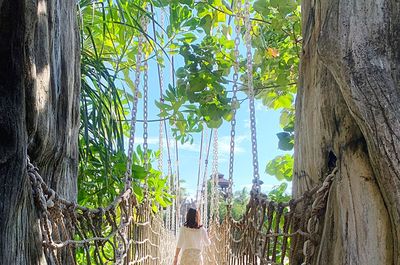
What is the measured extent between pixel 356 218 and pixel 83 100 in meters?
1.02

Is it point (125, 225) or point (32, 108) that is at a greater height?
point (32, 108)

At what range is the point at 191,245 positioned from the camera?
371cm

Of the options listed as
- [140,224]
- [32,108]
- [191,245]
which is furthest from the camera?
[191,245]

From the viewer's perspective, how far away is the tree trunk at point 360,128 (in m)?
0.91

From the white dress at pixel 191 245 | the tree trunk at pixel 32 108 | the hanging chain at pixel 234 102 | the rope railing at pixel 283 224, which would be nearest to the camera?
the tree trunk at pixel 32 108

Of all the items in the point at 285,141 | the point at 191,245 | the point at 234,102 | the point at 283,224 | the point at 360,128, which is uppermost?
the point at 234,102

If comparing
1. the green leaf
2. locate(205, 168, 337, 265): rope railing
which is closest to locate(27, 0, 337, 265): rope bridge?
locate(205, 168, 337, 265): rope railing

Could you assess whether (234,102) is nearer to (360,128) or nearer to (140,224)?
(140,224)

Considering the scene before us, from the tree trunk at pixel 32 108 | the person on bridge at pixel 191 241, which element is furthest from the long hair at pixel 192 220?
the tree trunk at pixel 32 108

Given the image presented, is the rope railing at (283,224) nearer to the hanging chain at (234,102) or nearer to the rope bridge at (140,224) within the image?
the rope bridge at (140,224)

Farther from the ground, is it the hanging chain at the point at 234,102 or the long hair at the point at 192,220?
the hanging chain at the point at 234,102

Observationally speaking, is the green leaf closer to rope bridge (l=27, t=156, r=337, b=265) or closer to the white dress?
rope bridge (l=27, t=156, r=337, b=265)

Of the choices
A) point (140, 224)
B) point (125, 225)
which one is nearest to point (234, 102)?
point (140, 224)

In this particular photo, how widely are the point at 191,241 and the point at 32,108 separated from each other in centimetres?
298
